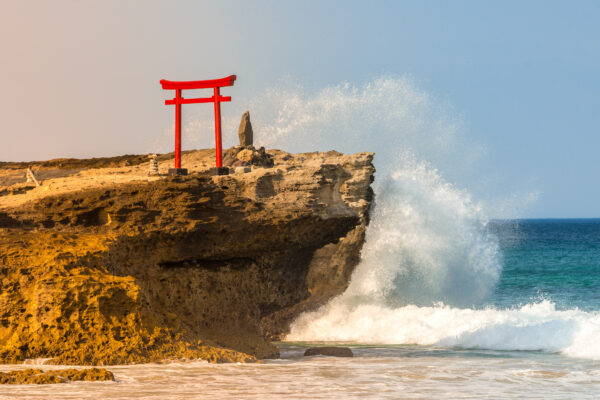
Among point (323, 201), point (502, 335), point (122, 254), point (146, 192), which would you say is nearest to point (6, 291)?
point (122, 254)

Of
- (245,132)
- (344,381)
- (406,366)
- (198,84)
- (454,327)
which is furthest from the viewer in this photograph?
(245,132)

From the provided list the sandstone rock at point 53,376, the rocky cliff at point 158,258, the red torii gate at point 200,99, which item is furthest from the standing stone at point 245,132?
the sandstone rock at point 53,376

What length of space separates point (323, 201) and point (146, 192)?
2762 mm

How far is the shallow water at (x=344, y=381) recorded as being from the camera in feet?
25.5

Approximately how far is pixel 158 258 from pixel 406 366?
3.66m

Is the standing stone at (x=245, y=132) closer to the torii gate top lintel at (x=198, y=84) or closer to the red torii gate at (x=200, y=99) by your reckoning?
the red torii gate at (x=200, y=99)

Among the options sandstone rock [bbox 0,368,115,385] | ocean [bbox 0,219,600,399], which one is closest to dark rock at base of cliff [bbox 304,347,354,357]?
ocean [bbox 0,219,600,399]

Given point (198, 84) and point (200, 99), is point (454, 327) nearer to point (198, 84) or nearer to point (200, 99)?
point (200, 99)

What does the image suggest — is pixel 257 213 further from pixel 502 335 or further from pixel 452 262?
pixel 452 262

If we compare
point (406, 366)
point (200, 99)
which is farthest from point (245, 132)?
point (406, 366)

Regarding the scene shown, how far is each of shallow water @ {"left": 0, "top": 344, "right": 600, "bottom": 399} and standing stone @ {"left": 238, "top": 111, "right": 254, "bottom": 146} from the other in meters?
5.46

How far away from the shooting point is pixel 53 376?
7.99m

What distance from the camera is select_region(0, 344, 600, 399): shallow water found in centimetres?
776

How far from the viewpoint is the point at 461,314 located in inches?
638
